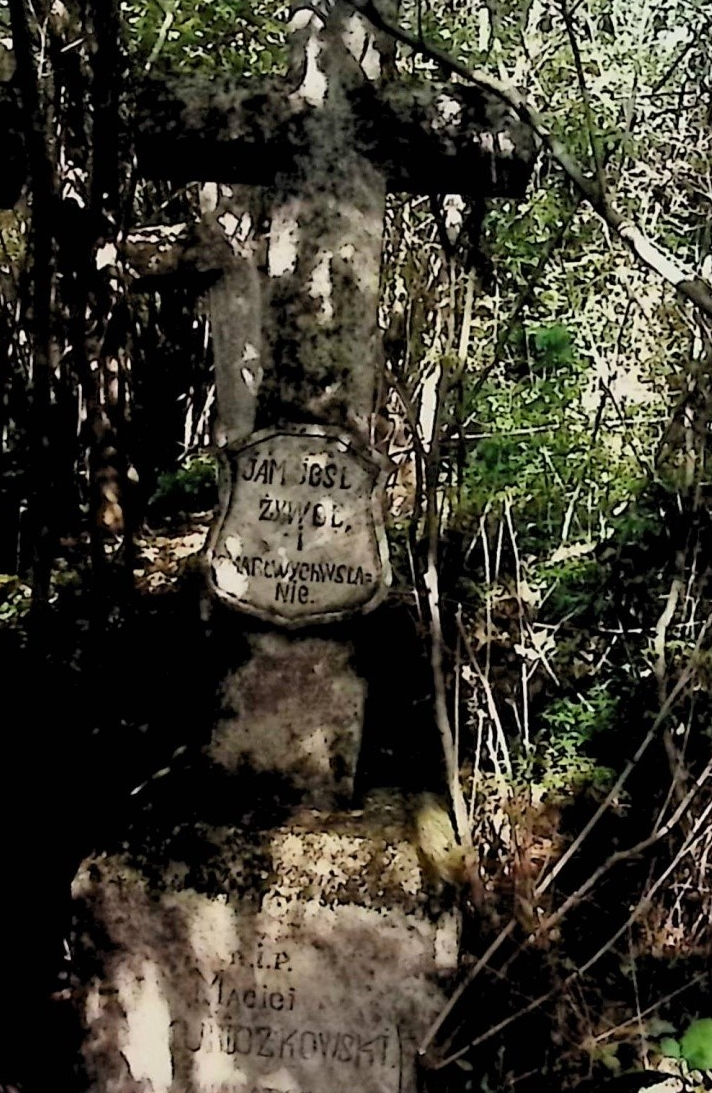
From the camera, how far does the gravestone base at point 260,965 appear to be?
2.57m

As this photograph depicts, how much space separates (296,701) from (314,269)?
3.14 ft

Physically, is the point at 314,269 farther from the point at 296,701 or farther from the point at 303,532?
the point at 296,701

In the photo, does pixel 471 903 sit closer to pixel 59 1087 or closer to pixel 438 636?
pixel 438 636

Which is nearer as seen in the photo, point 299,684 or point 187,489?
point 299,684

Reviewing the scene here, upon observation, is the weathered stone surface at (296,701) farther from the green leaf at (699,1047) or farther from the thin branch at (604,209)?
the thin branch at (604,209)

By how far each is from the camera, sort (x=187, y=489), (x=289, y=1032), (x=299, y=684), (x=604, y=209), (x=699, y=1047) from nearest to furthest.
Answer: (x=604, y=209)
(x=699, y=1047)
(x=289, y=1032)
(x=299, y=684)
(x=187, y=489)

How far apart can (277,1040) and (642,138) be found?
5724mm

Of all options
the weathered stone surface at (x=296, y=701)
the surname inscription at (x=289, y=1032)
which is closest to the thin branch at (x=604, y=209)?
the weathered stone surface at (x=296, y=701)

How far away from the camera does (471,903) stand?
323cm

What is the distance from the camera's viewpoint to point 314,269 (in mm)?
2658

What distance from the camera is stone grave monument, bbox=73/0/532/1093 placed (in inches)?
102

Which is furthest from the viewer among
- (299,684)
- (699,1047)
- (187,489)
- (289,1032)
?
(187,489)

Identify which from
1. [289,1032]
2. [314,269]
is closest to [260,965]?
[289,1032]

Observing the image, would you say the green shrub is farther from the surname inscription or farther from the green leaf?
the green leaf
